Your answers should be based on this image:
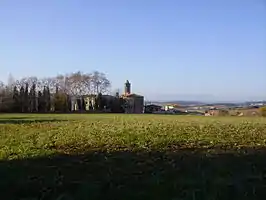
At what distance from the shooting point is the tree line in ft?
345

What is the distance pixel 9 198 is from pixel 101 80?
123130 millimetres

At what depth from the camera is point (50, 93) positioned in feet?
373

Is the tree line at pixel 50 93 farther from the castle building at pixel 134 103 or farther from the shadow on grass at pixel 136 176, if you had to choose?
the shadow on grass at pixel 136 176

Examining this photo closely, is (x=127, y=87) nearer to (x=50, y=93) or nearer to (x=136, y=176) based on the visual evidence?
(x=50, y=93)

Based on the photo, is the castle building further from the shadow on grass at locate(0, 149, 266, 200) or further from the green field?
the shadow on grass at locate(0, 149, 266, 200)

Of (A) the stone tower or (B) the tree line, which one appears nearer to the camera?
(B) the tree line

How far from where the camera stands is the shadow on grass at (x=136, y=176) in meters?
6.88

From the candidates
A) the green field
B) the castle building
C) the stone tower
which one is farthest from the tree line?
the green field

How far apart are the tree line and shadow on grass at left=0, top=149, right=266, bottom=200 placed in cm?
9354

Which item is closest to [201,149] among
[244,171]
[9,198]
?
[244,171]

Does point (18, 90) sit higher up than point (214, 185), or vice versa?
point (18, 90)

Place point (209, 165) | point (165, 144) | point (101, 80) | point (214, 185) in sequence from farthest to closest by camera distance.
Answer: point (101, 80), point (165, 144), point (209, 165), point (214, 185)

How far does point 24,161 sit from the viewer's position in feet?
35.5

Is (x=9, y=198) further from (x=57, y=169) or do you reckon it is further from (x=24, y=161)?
(x=24, y=161)
